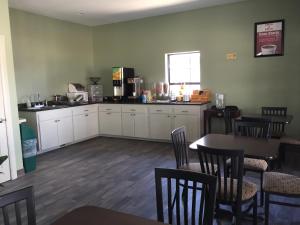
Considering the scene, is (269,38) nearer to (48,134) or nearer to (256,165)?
(256,165)

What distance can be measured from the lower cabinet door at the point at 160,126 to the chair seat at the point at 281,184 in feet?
10.6

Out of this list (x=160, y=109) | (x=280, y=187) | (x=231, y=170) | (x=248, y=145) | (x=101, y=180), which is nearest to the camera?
(x=231, y=170)

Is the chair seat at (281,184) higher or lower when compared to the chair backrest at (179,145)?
lower

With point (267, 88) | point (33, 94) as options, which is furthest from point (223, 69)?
point (33, 94)

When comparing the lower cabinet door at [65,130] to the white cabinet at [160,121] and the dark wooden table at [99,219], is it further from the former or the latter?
the dark wooden table at [99,219]

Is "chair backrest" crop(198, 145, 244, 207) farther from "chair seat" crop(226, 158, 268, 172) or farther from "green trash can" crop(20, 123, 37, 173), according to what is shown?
"green trash can" crop(20, 123, 37, 173)

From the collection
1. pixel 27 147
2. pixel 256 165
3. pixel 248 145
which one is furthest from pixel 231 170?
pixel 27 147

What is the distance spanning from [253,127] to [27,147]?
319 cm

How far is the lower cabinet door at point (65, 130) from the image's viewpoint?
17.4ft

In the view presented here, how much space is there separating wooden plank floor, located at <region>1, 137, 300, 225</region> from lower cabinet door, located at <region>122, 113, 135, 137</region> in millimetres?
438

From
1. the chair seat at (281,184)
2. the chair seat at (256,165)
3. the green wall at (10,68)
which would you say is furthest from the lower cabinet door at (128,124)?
the chair seat at (281,184)

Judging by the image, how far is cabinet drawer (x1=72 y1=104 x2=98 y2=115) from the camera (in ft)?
18.6

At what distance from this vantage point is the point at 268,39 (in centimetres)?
489

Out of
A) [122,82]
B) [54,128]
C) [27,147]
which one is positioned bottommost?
[27,147]
